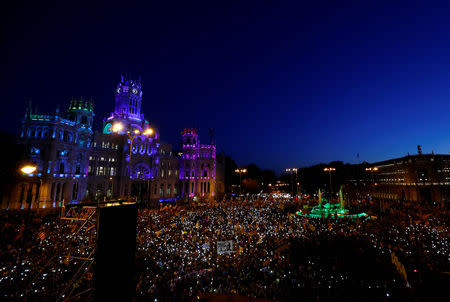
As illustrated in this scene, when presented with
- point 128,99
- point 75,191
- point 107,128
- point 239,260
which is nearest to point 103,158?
point 75,191

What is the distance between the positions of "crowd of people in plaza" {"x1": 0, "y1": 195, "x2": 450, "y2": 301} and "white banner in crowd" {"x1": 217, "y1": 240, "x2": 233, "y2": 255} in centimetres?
10

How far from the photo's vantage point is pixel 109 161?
5009 cm

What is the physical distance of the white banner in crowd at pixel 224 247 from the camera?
15.5 metres

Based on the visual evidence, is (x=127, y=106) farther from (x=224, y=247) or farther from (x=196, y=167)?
(x=224, y=247)

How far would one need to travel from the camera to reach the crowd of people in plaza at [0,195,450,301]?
10.7 meters

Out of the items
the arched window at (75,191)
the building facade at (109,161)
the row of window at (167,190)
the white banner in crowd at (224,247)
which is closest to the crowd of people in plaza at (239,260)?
the white banner in crowd at (224,247)

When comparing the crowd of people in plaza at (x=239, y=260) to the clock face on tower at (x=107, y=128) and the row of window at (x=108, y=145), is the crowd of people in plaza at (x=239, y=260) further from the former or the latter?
the clock face on tower at (x=107, y=128)

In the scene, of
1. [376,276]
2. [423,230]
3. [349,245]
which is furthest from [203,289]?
[423,230]

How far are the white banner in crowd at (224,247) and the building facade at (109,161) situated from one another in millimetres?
8246

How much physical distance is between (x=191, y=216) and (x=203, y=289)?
1673 cm

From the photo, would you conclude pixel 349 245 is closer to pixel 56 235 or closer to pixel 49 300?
pixel 49 300

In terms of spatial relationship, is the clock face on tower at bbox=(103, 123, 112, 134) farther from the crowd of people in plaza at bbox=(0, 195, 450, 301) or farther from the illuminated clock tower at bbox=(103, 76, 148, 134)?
the crowd of people in plaza at bbox=(0, 195, 450, 301)

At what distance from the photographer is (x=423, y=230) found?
18938 mm

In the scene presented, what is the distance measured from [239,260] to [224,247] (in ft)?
4.75
